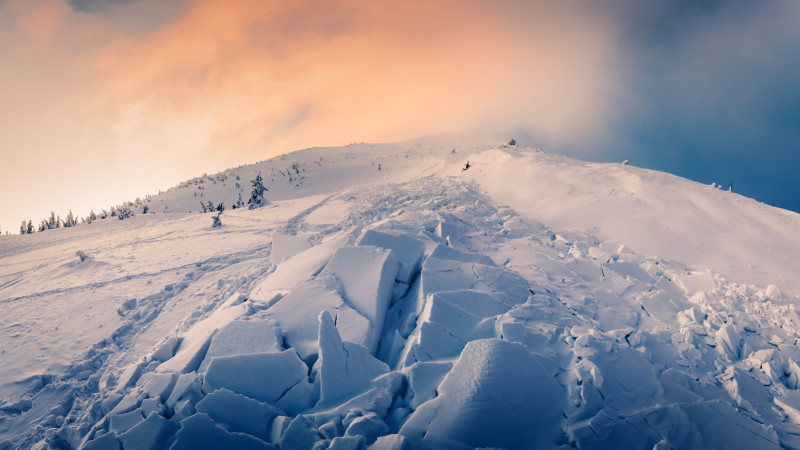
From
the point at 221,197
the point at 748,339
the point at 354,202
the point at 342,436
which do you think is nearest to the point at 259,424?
the point at 342,436

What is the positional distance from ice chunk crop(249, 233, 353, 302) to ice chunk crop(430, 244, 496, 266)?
1919 millimetres

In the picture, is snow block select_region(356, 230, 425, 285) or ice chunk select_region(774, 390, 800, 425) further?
snow block select_region(356, 230, 425, 285)

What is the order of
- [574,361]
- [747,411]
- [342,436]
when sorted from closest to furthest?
[342,436]
[747,411]
[574,361]

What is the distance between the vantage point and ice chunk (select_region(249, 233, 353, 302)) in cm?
571

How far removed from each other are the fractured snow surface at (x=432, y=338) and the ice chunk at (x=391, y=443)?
0.02 meters

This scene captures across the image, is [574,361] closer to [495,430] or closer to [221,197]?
[495,430]

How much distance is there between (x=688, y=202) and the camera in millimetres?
9633

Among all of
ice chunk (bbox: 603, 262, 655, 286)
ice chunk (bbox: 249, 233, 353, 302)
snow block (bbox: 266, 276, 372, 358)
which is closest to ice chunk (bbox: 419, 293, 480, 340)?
snow block (bbox: 266, 276, 372, 358)

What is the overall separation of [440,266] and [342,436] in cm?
320

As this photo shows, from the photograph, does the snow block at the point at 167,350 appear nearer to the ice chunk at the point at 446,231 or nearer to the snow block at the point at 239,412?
the snow block at the point at 239,412

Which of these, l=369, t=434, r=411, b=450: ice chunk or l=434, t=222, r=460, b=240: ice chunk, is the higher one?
l=434, t=222, r=460, b=240: ice chunk

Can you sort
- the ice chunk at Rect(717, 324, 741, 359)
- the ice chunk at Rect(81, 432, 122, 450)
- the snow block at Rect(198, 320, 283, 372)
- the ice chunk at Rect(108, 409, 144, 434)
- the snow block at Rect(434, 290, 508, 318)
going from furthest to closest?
the snow block at Rect(434, 290, 508, 318)
the ice chunk at Rect(717, 324, 741, 359)
the snow block at Rect(198, 320, 283, 372)
the ice chunk at Rect(108, 409, 144, 434)
the ice chunk at Rect(81, 432, 122, 450)

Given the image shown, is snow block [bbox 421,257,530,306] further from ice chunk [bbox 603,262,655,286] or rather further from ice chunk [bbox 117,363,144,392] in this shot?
ice chunk [bbox 117,363,144,392]

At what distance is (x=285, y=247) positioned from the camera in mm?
7965
